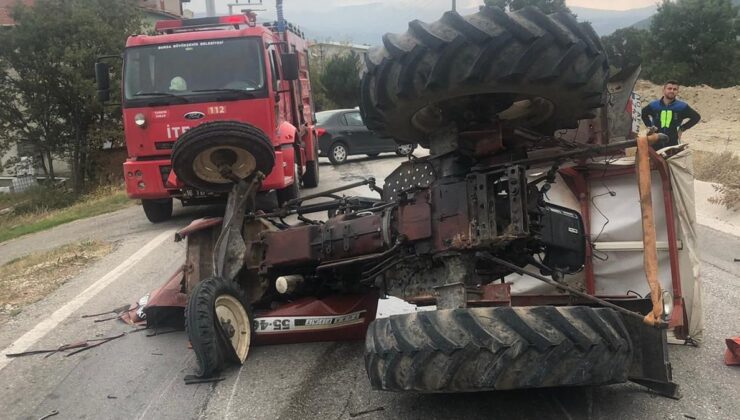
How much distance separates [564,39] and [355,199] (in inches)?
92.3

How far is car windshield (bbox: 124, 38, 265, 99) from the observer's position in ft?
30.5

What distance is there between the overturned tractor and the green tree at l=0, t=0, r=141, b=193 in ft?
70.7

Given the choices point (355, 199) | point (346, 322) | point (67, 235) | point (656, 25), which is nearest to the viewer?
point (346, 322)

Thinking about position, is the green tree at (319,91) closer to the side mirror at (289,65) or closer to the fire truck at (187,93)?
the side mirror at (289,65)

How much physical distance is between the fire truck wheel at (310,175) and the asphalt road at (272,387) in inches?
309

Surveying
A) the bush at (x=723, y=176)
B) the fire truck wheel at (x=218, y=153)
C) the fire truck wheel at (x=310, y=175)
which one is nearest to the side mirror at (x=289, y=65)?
the fire truck wheel at (x=310, y=175)

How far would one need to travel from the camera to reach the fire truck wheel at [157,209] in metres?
10.5

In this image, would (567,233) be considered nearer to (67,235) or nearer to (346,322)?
(346,322)

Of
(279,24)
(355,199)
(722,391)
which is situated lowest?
(722,391)

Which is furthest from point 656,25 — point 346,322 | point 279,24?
point 346,322

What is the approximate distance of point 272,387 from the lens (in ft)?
12.9

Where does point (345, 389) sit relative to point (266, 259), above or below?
below

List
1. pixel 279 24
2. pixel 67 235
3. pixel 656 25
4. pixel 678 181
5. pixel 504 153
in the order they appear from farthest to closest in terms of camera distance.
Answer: pixel 656 25 → pixel 279 24 → pixel 67 235 → pixel 678 181 → pixel 504 153

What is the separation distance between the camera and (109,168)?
26.5 metres
